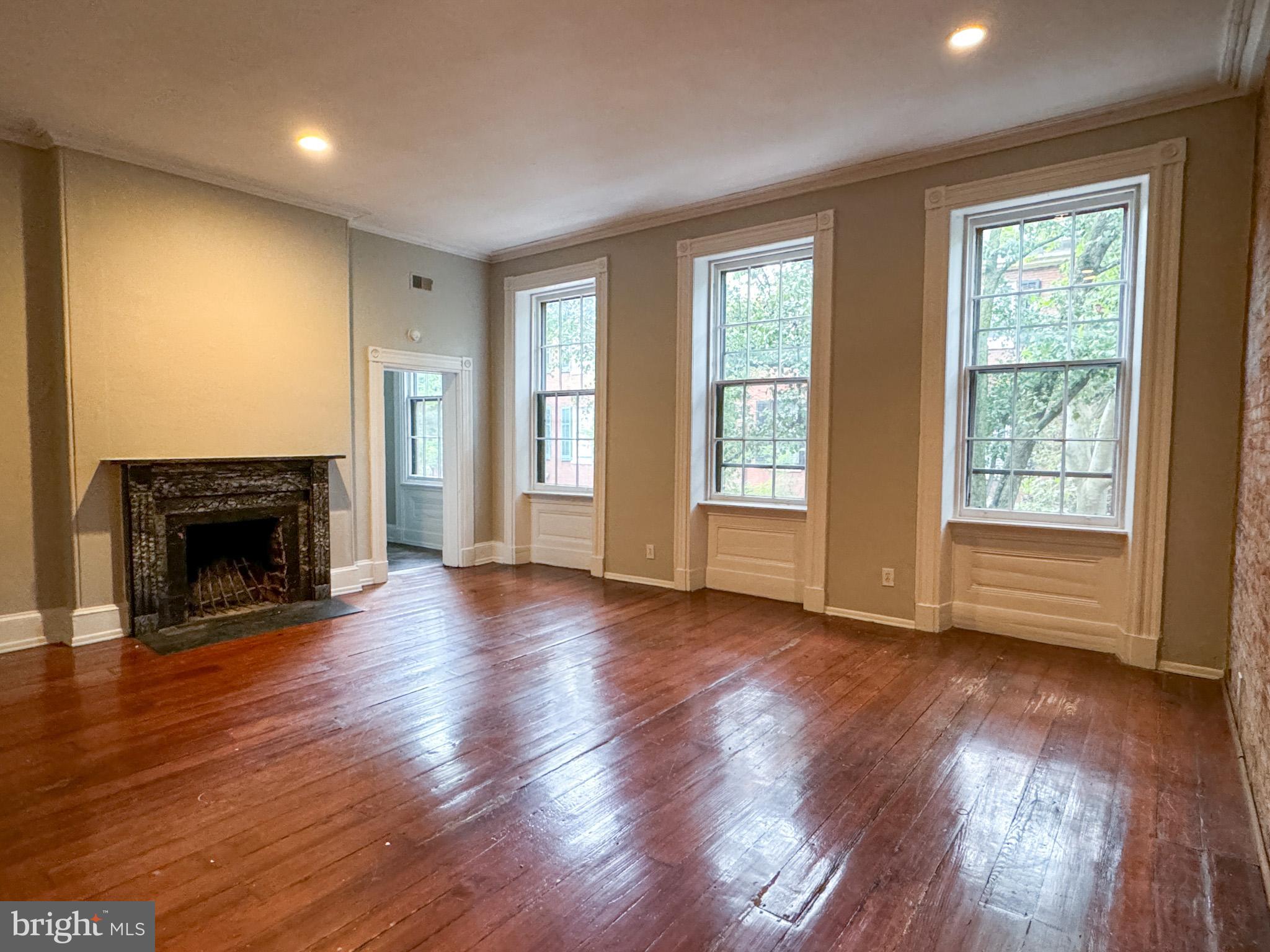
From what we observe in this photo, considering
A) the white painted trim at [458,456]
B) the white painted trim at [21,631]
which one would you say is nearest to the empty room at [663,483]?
the white painted trim at [21,631]

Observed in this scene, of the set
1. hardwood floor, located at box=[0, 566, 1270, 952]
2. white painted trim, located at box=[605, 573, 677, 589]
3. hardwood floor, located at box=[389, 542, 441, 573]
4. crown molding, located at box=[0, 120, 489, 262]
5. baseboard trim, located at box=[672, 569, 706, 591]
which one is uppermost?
crown molding, located at box=[0, 120, 489, 262]

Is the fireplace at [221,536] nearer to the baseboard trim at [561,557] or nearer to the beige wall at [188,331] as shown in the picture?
the beige wall at [188,331]

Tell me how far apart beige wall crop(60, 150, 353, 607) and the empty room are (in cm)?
3

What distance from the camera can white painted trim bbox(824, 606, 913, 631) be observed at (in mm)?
4328

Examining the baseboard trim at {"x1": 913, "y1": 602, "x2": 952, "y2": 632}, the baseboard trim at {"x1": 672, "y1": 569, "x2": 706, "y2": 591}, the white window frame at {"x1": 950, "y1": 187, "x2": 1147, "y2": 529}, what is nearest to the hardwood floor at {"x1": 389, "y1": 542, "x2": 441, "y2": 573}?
the baseboard trim at {"x1": 672, "y1": 569, "x2": 706, "y2": 591}

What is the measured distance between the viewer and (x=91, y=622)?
4.04m

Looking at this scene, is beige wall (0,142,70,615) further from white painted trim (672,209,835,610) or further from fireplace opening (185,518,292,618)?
white painted trim (672,209,835,610)

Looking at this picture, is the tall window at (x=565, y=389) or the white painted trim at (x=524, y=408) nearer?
the white painted trim at (x=524, y=408)

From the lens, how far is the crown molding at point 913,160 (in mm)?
3391

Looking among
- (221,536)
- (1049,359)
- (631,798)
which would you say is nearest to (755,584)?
(1049,359)

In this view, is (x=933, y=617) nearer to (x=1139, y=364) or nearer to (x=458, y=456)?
(x=1139, y=364)

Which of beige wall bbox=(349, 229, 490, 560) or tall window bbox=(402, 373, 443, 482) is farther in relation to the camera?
tall window bbox=(402, 373, 443, 482)

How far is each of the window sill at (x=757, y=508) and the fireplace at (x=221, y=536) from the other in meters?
3.03

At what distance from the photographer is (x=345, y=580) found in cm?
531
